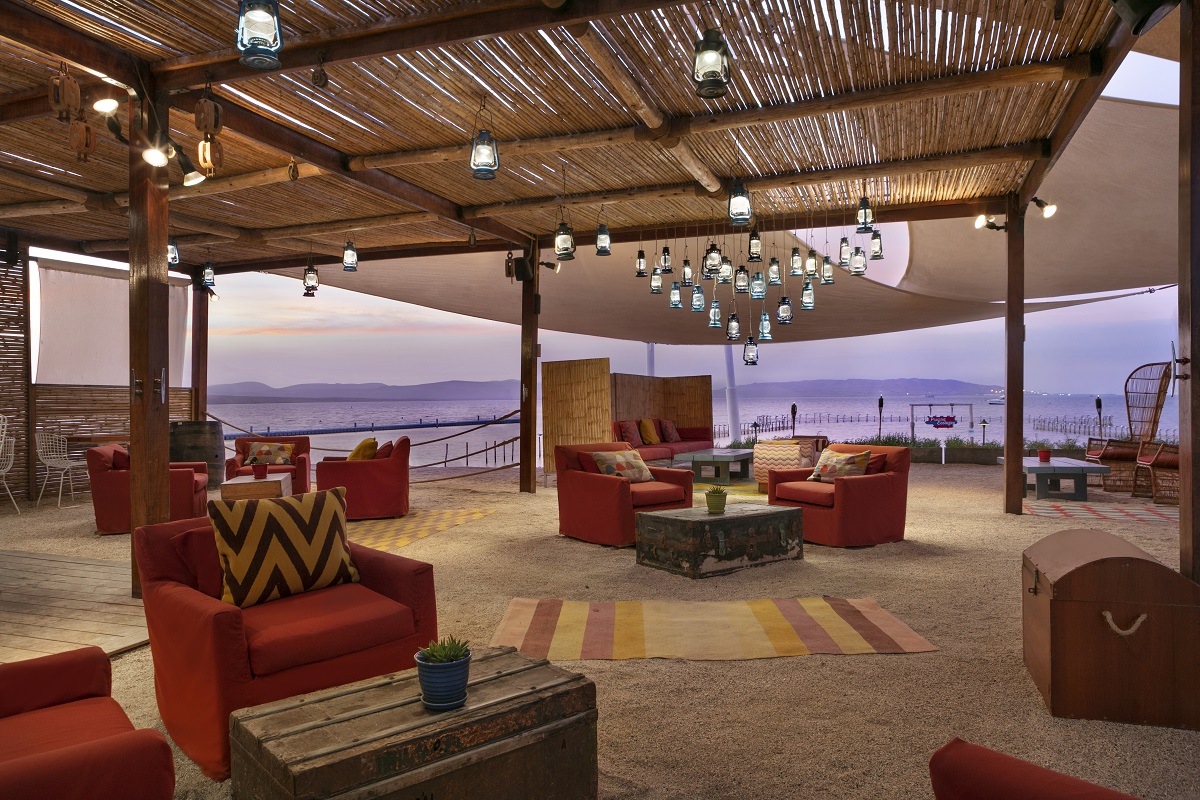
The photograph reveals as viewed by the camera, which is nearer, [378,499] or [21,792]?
[21,792]

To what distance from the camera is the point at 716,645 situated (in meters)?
3.71

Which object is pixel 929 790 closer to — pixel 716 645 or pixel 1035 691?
pixel 1035 691

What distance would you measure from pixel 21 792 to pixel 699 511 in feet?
15.1

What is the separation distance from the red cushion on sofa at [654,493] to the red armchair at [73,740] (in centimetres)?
437

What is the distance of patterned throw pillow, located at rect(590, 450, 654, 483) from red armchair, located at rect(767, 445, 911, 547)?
1184mm

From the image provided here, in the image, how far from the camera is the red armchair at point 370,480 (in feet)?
24.6

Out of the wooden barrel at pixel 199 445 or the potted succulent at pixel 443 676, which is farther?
the wooden barrel at pixel 199 445

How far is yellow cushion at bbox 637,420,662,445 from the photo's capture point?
11.5 m

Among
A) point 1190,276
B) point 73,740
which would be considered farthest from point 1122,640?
point 73,740

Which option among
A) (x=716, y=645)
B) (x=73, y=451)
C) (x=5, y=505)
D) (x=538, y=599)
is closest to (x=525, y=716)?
(x=716, y=645)

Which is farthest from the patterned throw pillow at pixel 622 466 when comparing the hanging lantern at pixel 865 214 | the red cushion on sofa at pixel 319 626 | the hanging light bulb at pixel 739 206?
the red cushion on sofa at pixel 319 626

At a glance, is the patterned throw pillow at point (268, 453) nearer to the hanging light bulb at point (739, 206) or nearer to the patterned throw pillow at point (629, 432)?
the patterned throw pillow at point (629, 432)

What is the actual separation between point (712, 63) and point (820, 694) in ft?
8.35

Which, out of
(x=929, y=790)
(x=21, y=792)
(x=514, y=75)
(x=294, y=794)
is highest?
(x=514, y=75)
